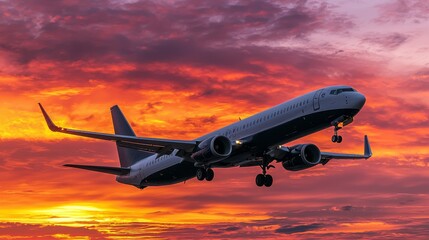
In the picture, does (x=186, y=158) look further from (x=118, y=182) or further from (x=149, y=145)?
(x=118, y=182)

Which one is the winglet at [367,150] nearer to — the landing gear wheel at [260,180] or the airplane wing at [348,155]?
the airplane wing at [348,155]

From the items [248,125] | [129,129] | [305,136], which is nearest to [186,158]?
[248,125]

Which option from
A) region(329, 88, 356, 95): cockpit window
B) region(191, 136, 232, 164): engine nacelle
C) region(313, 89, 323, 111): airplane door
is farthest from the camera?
region(191, 136, 232, 164): engine nacelle

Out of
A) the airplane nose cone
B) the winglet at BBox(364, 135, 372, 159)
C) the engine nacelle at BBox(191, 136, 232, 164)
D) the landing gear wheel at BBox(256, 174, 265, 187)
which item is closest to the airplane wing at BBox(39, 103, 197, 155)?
the engine nacelle at BBox(191, 136, 232, 164)

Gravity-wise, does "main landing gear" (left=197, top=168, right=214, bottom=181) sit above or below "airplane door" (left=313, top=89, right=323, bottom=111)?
below

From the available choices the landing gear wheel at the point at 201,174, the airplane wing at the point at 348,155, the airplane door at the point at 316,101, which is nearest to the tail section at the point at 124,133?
the landing gear wheel at the point at 201,174

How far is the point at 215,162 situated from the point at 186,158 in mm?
4325

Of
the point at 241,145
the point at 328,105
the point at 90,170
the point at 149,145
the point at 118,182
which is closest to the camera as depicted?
the point at 328,105

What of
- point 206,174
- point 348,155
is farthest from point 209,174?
point 348,155

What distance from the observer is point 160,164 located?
72625 millimetres

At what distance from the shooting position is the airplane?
55.3 meters

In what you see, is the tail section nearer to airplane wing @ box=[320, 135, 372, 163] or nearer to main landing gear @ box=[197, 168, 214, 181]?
main landing gear @ box=[197, 168, 214, 181]

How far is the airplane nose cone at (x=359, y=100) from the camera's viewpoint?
179 ft

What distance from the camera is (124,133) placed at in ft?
279
